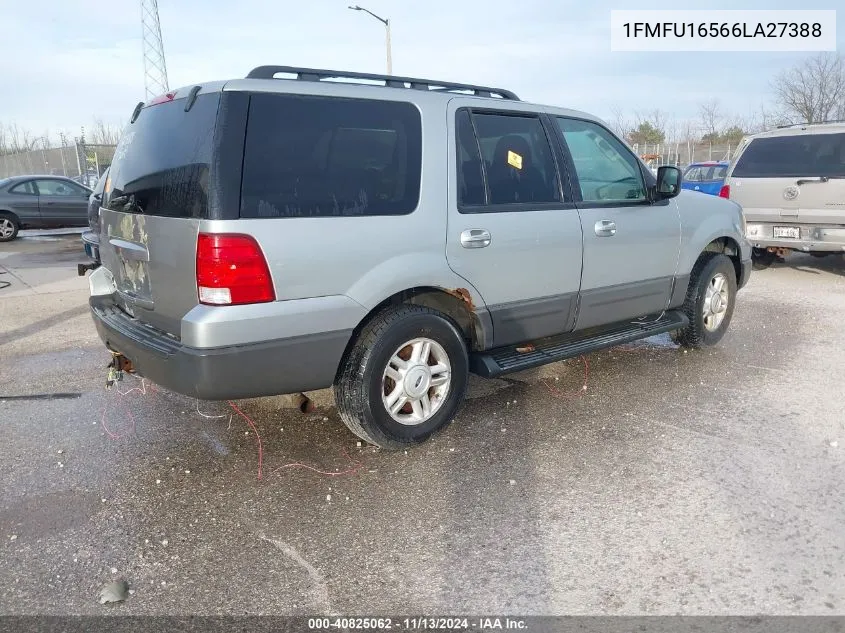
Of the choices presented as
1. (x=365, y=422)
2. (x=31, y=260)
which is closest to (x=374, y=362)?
(x=365, y=422)

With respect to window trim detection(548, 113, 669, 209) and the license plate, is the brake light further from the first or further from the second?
the license plate

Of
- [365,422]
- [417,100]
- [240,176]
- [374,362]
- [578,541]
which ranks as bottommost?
[578,541]

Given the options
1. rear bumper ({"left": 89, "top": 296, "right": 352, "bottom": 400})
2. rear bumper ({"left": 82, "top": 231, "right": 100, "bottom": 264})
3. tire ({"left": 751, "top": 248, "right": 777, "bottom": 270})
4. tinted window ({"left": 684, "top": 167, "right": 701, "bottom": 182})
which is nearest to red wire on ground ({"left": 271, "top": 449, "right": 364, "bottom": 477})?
rear bumper ({"left": 89, "top": 296, "right": 352, "bottom": 400})

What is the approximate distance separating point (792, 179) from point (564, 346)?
574 cm

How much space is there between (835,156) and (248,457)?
26.4 ft

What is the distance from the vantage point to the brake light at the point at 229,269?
297 centimetres

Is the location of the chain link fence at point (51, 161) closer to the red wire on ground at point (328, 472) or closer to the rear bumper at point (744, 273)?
the rear bumper at point (744, 273)

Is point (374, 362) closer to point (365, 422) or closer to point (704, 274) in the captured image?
point (365, 422)

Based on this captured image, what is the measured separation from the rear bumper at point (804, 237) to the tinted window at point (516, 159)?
4.62 m

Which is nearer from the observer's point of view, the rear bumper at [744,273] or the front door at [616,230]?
the front door at [616,230]

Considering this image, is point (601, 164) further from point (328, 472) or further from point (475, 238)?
point (328, 472)

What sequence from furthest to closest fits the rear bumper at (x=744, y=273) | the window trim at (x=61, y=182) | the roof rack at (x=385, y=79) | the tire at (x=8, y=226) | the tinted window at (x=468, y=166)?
the window trim at (x=61, y=182) < the tire at (x=8, y=226) < the rear bumper at (x=744, y=273) < the tinted window at (x=468, y=166) < the roof rack at (x=385, y=79)

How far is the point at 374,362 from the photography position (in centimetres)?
347

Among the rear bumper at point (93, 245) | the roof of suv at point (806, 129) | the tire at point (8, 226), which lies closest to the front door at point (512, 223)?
the rear bumper at point (93, 245)
